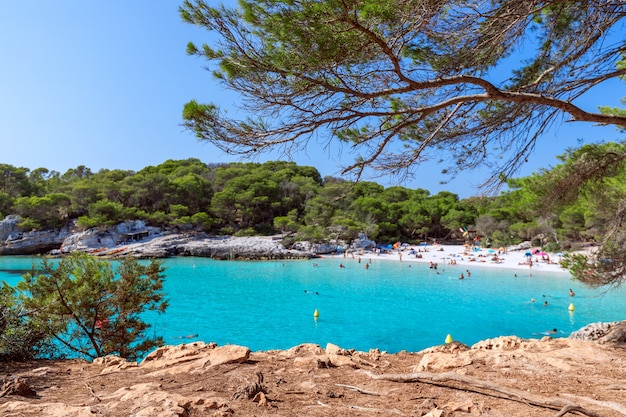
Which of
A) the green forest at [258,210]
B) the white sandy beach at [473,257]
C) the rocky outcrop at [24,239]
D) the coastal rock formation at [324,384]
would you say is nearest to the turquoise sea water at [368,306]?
the white sandy beach at [473,257]

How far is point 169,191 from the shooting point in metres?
41.6

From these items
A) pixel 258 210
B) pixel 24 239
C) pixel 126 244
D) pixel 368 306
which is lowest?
pixel 368 306

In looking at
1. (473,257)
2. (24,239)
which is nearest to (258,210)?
(24,239)

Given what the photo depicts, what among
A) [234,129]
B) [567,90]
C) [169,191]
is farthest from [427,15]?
[169,191]

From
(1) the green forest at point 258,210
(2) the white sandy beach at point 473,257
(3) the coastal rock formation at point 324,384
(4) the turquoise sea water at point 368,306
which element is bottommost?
(4) the turquoise sea water at point 368,306

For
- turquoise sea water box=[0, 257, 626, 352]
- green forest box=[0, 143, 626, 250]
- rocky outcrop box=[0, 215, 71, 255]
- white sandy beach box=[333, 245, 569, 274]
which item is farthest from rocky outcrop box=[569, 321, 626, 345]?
rocky outcrop box=[0, 215, 71, 255]

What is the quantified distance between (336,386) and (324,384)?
0.10 m

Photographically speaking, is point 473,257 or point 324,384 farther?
point 473,257

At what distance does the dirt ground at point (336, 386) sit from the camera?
2232mm

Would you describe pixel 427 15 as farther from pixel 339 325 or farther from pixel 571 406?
pixel 339 325

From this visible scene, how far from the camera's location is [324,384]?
2809 mm

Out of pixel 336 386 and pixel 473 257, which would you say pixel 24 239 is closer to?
pixel 473 257

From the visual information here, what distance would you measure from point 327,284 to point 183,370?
1867 centimetres

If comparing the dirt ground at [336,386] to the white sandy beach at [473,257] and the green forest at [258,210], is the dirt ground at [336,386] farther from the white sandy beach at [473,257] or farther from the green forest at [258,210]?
the green forest at [258,210]
